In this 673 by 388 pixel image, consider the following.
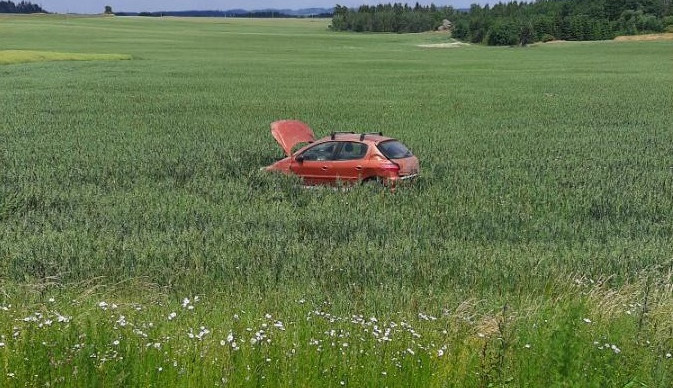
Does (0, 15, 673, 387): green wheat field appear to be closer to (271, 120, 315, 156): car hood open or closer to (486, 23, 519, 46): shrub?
(271, 120, 315, 156): car hood open

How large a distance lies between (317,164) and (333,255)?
5691 mm

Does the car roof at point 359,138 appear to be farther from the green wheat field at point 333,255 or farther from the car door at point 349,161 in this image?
the green wheat field at point 333,255

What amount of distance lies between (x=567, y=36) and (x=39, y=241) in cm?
10558

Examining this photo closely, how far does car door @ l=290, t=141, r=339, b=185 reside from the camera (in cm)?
1538

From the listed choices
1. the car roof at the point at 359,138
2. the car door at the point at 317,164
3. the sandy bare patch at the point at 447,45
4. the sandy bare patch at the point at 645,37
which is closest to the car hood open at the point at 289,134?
the car door at the point at 317,164

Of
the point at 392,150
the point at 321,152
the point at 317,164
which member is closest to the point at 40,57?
the point at 321,152

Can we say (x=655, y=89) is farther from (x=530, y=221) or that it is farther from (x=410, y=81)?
(x=530, y=221)

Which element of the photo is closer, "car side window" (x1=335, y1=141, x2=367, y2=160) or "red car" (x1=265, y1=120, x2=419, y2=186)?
"red car" (x1=265, y1=120, x2=419, y2=186)

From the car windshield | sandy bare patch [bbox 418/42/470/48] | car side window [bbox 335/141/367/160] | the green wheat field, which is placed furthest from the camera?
sandy bare patch [bbox 418/42/470/48]

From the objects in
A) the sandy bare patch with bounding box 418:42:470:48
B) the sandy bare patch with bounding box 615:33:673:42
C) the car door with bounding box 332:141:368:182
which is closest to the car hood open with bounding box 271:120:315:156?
the car door with bounding box 332:141:368:182

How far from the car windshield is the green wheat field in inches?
28.0

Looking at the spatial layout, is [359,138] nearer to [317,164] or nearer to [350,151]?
[350,151]

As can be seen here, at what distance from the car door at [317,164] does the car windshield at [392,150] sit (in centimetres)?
102

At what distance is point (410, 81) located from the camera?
167 ft
